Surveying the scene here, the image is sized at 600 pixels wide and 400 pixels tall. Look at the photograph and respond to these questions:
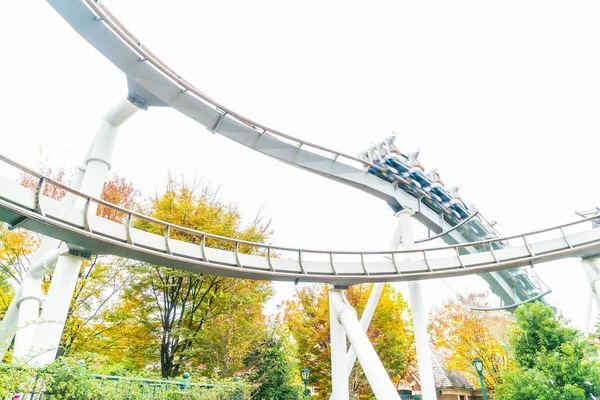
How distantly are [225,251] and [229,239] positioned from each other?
33 cm

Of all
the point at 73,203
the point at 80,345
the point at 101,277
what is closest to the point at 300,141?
the point at 73,203

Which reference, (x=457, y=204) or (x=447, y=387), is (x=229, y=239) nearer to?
(x=457, y=204)

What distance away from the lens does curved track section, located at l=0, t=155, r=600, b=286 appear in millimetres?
6129

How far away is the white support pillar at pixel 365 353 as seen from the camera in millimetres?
8508

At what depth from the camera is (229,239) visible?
30.7 ft

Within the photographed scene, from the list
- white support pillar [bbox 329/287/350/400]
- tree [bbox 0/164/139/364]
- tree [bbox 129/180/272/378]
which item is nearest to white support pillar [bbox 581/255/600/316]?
white support pillar [bbox 329/287/350/400]

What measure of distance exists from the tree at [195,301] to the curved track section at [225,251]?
18.4 feet

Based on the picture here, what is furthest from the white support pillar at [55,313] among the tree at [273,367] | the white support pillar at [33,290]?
the tree at [273,367]

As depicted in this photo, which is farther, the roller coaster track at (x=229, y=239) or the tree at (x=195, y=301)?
the tree at (x=195, y=301)

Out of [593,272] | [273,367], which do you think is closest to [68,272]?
[273,367]

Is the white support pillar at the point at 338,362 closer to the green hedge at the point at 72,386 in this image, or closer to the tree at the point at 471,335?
the green hedge at the point at 72,386

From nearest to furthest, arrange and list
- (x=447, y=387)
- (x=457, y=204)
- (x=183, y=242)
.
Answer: (x=183, y=242), (x=457, y=204), (x=447, y=387)

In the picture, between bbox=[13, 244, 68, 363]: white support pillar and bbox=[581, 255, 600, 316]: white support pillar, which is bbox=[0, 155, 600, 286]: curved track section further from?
bbox=[13, 244, 68, 363]: white support pillar

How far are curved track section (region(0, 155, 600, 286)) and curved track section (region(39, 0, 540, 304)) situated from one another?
112 inches
